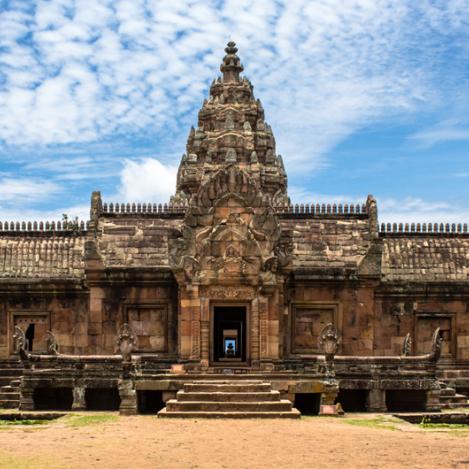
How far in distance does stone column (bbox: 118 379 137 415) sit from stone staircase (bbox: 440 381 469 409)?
9.07 m

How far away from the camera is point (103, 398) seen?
27.4 meters

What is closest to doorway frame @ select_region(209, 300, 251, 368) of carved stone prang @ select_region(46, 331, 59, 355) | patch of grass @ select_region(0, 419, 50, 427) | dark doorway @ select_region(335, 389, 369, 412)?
dark doorway @ select_region(335, 389, 369, 412)

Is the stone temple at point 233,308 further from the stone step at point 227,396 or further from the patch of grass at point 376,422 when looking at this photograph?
the patch of grass at point 376,422

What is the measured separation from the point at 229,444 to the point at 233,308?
1116 centimetres

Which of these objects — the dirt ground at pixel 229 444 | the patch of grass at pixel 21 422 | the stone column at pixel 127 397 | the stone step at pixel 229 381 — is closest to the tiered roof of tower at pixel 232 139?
the stone step at pixel 229 381

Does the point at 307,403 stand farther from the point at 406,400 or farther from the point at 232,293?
the point at 232,293

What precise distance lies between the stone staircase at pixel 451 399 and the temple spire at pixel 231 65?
24.8 meters

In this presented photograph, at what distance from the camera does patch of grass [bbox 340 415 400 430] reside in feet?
73.4

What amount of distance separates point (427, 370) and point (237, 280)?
607 centimetres

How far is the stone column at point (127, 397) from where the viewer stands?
2486 centimetres

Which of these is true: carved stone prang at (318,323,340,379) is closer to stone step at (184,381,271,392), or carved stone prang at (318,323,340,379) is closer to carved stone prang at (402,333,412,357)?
stone step at (184,381,271,392)

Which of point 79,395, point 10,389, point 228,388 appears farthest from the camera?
point 10,389

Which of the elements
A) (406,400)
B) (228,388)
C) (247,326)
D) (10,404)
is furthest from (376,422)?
(10,404)

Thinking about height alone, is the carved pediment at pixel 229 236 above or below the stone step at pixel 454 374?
above
